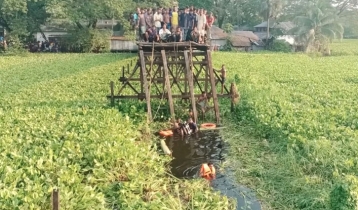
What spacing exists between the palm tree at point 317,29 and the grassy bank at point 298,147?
3199 centimetres

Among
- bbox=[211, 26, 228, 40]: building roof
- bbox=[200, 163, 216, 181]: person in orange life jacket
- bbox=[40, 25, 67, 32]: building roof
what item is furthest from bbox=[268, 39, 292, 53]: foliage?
bbox=[200, 163, 216, 181]: person in orange life jacket

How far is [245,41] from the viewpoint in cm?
5447

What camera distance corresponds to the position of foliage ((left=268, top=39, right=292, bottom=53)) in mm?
53125

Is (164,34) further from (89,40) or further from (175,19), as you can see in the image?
(89,40)

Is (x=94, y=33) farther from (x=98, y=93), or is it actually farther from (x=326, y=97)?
(x=326, y=97)

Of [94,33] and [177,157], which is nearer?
[177,157]

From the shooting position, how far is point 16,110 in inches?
514

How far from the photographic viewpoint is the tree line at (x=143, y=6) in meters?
41.5

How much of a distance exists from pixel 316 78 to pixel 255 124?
36.5 ft

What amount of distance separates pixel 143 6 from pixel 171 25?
26942 mm

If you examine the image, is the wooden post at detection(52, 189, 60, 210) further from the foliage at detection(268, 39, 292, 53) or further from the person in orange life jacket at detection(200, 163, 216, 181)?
the foliage at detection(268, 39, 292, 53)

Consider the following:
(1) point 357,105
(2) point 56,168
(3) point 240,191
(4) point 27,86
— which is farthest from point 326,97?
(4) point 27,86

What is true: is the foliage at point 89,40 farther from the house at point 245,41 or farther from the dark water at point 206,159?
the dark water at point 206,159

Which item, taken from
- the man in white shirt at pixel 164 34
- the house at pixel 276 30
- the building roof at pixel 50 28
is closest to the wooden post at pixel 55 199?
the man in white shirt at pixel 164 34
